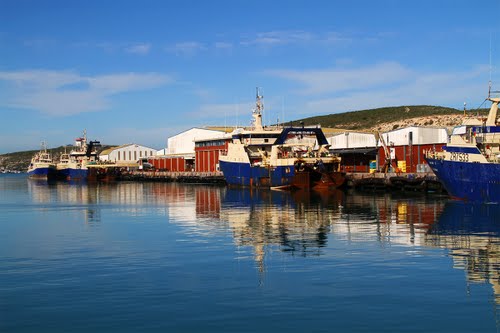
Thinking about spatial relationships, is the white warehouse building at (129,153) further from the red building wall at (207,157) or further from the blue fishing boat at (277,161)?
the blue fishing boat at (277,161)

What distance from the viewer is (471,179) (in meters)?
44.8

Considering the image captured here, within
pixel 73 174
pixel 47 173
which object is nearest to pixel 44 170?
pixel 47 173

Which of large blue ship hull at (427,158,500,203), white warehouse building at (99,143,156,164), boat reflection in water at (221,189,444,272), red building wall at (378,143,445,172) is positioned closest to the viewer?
boat reflection in water at (221,189,444,272)

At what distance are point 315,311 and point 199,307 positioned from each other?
9.61 ft

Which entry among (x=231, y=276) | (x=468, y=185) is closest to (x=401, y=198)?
(x=468, y=185)

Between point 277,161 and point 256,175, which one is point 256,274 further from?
point 256,175

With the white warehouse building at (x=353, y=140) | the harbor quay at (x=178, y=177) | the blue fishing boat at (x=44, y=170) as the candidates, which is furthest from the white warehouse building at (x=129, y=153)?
the white warehouse building at (x=353, y=140)

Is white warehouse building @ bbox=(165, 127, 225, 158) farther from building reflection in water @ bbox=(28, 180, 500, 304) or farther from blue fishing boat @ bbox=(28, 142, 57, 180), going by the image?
building reflection in water @ bbox=(28, 180, 500, 304)

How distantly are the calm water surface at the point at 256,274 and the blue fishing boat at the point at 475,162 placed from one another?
5.33 metres

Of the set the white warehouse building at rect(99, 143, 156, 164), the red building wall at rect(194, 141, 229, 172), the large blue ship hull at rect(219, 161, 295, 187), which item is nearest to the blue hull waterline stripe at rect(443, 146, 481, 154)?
the large blue ship hull at rect(219, 161, 295, 187)

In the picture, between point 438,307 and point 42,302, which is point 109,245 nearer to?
point 42,302

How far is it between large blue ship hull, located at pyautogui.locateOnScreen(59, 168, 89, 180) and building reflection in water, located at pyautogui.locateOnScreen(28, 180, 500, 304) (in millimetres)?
71549

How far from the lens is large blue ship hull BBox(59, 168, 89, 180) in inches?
4900

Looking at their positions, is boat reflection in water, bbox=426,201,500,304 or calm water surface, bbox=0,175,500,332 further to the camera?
boat reflection in water, bbox=426,201,500,304
